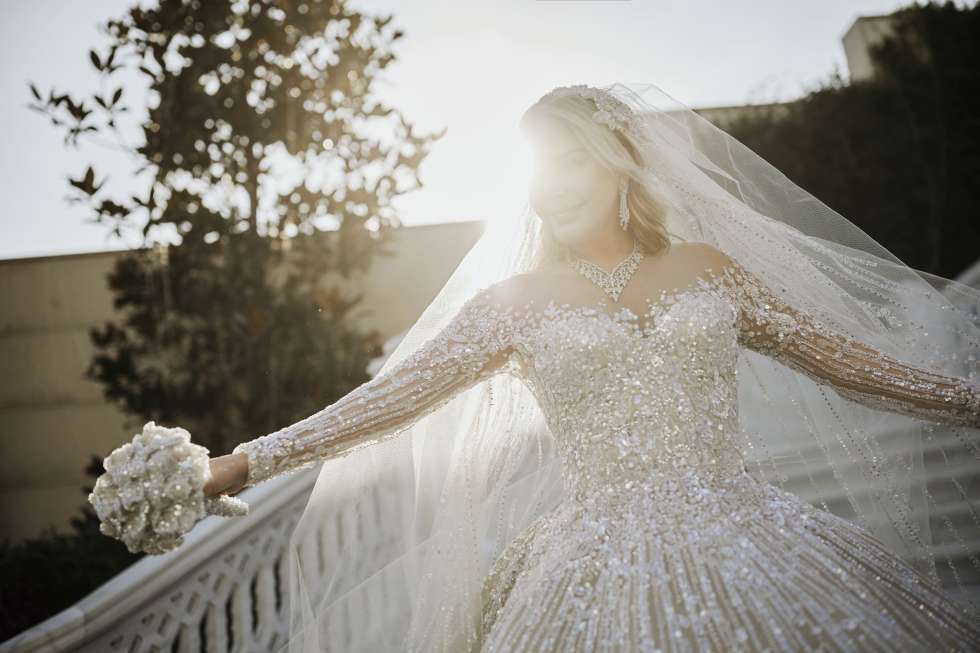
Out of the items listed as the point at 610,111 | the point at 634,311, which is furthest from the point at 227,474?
the point at 610,111

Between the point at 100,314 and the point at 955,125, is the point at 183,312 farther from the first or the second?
the point at 955,125

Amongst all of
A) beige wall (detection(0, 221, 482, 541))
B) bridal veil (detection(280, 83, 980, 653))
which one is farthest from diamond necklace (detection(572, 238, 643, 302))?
beige wall (detection(0, 221, 482, 541))

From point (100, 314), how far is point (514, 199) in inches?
306

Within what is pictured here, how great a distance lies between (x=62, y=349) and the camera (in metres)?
8.72

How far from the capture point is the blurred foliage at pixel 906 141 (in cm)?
855

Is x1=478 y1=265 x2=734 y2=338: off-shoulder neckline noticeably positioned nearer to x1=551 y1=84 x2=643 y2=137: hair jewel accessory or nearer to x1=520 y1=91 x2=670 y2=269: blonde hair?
x1=520 y1=91 x2=670 y2=269: blonde hair

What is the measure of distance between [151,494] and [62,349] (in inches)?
328

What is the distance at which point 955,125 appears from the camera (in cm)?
858

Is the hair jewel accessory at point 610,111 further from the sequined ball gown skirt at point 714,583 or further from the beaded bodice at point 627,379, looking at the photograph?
the sequined ball gown skirt at point 714,583

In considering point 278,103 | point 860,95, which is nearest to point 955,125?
point 860,95

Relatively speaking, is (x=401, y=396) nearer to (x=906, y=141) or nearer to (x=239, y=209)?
(x=239, y=209)

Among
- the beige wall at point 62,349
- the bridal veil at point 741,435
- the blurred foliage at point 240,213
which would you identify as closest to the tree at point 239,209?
the blurred foliage at point 240,213

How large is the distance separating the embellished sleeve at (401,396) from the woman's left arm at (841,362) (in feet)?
2.29

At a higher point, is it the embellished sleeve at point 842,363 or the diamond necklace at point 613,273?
the diamond necklace at point 613,273
